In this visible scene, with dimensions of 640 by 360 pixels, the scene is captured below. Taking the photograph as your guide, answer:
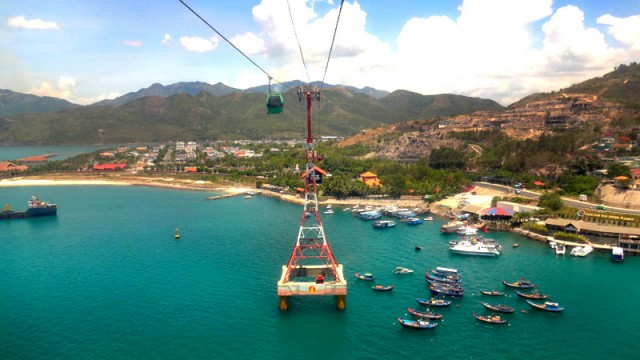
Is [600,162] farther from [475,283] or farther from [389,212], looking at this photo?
[475,283]

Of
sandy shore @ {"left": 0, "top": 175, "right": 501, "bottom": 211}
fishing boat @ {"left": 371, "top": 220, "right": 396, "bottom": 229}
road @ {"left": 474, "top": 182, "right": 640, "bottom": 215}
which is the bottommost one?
fishing boat @ {"left": 371, "top": 220, "right": 396, "bottom": 229}

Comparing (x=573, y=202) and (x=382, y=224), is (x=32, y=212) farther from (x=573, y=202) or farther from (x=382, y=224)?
(x=573, y=202)

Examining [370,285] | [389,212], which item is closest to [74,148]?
[389,212]

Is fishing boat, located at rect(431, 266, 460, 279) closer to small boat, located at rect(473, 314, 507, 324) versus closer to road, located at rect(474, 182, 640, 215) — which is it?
small boat, located at rect(473, 314, 507, 324)

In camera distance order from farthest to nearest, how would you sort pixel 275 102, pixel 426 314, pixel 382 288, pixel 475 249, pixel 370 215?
pixel 370 215, pixel 475 249, pixel 382 288, pixel 426 314, pixel 275 102

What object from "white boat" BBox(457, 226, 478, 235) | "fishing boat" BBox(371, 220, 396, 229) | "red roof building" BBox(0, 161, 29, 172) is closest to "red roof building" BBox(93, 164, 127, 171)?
"red roof building" BBox(0, 161, 29, 172)

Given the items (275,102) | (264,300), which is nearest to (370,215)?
(264,300)
